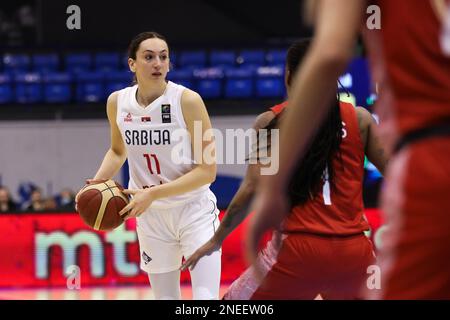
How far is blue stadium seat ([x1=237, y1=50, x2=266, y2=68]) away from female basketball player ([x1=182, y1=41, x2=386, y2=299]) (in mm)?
10995

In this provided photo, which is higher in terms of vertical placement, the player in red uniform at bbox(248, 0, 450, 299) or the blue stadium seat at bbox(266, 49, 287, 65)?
the player in red uniform at bbox(248, 0, 450, 299)

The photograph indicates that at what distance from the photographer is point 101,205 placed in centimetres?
455

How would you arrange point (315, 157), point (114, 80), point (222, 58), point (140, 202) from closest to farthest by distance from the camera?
point (315, 157) → point (140, 202) → point (114, 80) → point (222, 58)

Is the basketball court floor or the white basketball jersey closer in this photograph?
the white basketball jersey

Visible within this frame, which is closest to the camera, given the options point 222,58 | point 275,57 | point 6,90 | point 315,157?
point 315,157

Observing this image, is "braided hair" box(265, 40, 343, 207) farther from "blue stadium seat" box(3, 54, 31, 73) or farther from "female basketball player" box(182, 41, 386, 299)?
"blue stadium seat" box(3, 54, 31, 73)

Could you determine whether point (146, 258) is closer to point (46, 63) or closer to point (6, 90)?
point (6, 90)

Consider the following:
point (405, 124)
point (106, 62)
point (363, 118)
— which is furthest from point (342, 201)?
point (106, 62)

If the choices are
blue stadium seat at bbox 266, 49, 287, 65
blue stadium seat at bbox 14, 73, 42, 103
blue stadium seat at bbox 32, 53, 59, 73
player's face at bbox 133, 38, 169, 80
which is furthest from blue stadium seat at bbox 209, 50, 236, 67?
player's face at bbox 133, 38, 169, 80

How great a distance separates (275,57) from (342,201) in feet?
36.5

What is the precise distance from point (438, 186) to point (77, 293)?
6.79m

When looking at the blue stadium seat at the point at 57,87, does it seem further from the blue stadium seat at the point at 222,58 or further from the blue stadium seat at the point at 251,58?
the blue stadium seat at the point at 251,58

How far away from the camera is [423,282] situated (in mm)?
1575

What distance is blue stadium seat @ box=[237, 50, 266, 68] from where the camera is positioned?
1438 cm
